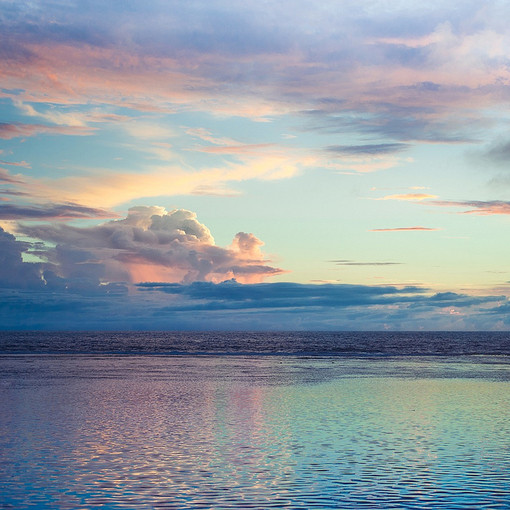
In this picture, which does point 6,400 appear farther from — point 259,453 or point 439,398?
point 439,398

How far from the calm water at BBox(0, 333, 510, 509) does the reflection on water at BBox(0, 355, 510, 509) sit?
0.07 metres

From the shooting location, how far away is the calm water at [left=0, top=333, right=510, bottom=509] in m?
17.4

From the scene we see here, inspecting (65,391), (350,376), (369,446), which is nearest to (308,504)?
(369,446)

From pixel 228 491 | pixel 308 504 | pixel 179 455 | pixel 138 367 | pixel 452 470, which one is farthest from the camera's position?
pixel 138 367

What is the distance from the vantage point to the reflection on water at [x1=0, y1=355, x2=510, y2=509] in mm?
Result: 17375

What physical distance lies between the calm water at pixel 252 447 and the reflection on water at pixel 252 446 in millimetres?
66

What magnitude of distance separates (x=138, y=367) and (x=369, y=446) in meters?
46.7

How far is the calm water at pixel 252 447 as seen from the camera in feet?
57.0

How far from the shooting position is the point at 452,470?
2050cm

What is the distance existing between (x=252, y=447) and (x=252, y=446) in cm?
19

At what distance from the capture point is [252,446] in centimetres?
2398

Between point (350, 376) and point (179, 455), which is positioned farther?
point (350, 376)

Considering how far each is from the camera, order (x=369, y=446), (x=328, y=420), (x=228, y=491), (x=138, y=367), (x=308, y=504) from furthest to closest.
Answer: (x=138, y=367)
(x=328, y=420)
(x=369, y=446)
(x=228, y=491)
(x=308, y=504)

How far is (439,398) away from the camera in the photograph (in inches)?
1559
